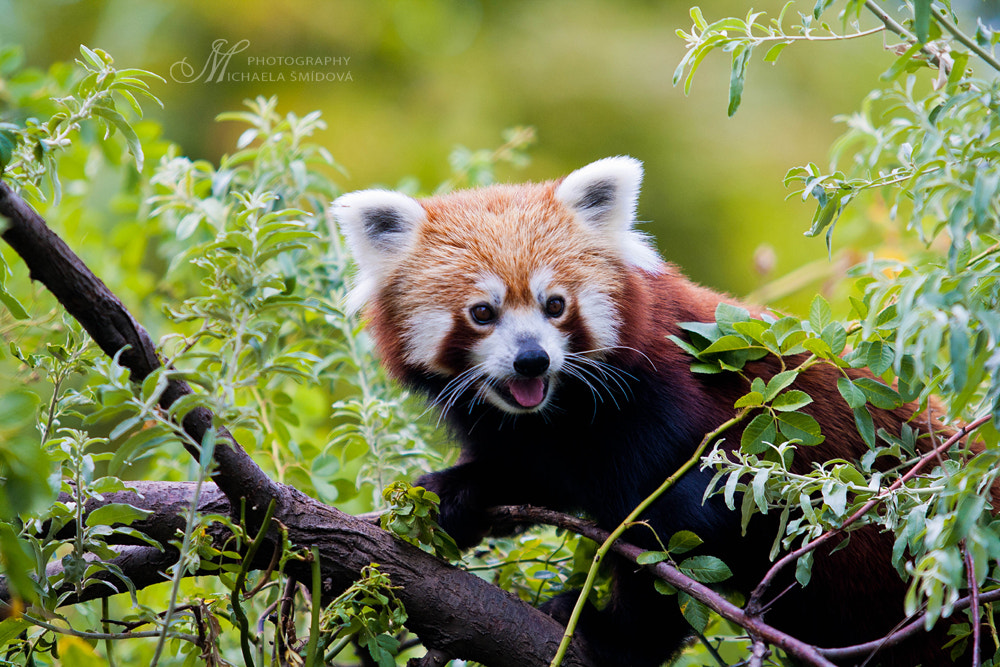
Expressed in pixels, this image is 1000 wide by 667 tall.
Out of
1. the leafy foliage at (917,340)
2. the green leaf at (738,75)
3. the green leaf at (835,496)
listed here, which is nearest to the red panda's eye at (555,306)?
the leafy foliage at (917,340)

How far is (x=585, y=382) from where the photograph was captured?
2.42m

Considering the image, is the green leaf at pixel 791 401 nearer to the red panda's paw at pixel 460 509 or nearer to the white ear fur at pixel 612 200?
the white ear fur at pixel 612 200

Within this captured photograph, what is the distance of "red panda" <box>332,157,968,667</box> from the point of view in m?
2.30

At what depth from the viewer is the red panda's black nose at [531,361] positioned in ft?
7.63

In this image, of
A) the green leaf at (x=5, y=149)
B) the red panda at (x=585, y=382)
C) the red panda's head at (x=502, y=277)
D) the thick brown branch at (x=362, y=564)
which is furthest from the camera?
the red panda's head at (x=502, y=277)

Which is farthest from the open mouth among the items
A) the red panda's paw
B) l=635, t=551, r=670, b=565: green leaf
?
l=635, t=551, r=670, b=565: green leaf

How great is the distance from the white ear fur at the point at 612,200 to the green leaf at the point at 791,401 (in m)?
0.83

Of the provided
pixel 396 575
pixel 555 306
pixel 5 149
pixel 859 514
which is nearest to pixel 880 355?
pixel 859 514

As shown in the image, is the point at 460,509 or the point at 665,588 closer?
the point at 665,588

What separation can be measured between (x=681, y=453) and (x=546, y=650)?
2.15 ft

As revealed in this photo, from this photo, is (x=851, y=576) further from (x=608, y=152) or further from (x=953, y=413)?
(x=608, y=152)

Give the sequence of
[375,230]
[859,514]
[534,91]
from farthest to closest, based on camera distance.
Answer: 1. [534,91]
2. [375,230]
3. [859,514]

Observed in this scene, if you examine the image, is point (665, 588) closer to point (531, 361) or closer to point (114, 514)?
point (531, 361)

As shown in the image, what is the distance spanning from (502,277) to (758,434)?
912mm
